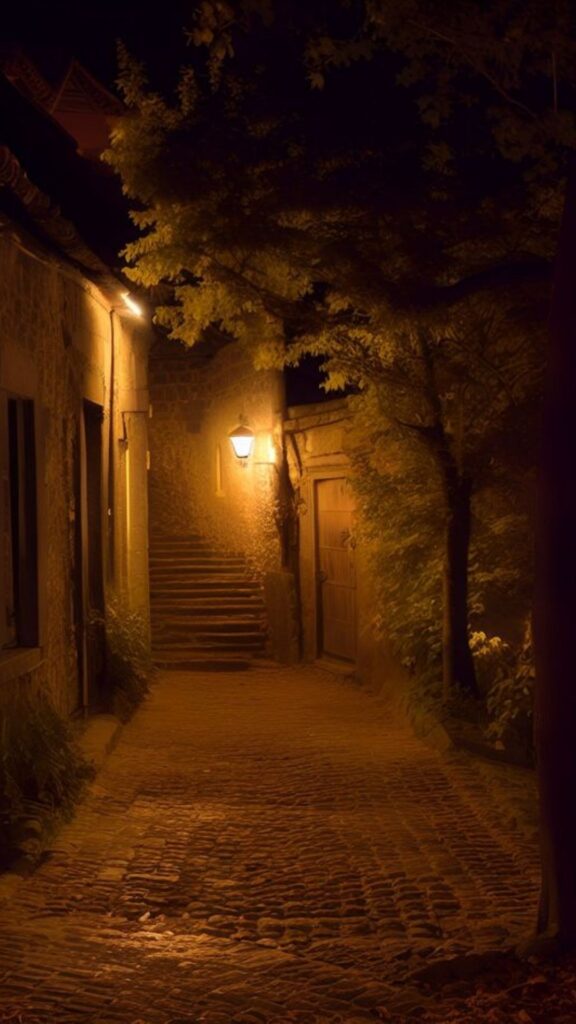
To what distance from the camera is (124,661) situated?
1038 cm

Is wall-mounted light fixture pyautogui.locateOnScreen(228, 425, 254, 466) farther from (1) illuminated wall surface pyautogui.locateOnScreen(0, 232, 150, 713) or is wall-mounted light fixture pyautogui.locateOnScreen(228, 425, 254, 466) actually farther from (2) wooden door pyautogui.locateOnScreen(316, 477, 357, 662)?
(1) illuminated wall surface pyautogui.locateOnScreen(0, 232, 150, 713)

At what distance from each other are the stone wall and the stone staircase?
400 millimetres

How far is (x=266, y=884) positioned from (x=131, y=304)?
6.41 meters

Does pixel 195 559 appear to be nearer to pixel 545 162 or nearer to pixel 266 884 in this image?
pixel 545 162

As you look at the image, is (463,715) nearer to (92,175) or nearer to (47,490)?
(47,490)

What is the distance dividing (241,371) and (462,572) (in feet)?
26.0

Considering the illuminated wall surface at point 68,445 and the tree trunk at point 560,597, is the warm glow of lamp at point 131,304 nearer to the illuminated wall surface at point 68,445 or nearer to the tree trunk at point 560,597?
the illuminated wall surface at point 68,445

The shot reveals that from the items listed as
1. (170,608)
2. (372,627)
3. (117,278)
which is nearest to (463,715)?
(372,627)

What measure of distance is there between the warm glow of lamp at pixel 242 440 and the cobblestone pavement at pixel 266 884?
6214 millimetres

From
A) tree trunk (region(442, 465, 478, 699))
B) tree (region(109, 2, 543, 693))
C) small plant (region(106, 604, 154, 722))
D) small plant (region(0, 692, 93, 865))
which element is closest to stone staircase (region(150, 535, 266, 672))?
small plant (region(106, 604, 154, 722))

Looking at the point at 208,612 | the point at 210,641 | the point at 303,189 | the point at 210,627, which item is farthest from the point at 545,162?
the point at 208,612

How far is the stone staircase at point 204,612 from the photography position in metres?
14.2

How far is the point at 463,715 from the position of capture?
9.05m

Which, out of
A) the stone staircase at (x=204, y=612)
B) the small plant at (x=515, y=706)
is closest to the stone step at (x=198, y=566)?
the stone staircase at (x=204, y=612)
